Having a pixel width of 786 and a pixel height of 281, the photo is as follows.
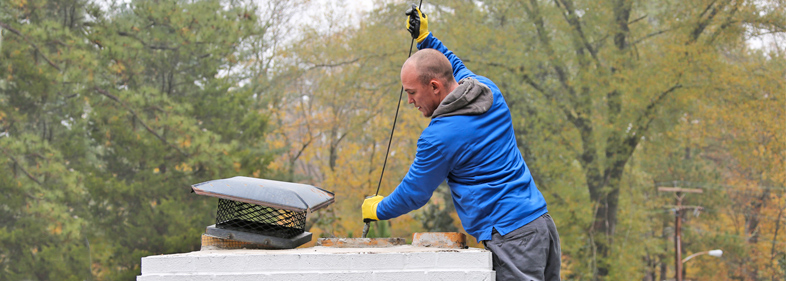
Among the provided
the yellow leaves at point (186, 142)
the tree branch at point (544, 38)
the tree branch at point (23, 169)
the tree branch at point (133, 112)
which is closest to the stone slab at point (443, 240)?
the yellow leaves at point (186, 142)

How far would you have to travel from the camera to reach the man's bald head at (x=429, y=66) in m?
2.61

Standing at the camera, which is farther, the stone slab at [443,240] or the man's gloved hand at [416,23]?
the man's gloved hand at [416,23]

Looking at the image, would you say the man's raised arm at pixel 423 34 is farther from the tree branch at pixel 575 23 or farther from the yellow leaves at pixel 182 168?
the tree branch at pixel 575 23

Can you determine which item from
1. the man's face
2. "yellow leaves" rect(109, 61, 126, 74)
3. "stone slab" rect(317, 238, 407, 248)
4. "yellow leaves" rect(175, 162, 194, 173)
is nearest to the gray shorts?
"stone slab" rect(317, 238, 407, 248)

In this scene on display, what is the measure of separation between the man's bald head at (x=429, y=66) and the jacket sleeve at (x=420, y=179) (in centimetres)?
29

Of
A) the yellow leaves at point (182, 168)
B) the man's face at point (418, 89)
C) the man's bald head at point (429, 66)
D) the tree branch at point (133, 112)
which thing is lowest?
the man's face at point (418, 89)

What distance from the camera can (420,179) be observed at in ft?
8.30

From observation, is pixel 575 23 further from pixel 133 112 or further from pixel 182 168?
pixel 133 112

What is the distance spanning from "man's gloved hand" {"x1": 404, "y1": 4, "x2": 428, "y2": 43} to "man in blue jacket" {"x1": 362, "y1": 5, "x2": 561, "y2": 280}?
0.79 meters

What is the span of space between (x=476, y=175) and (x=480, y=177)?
22mm

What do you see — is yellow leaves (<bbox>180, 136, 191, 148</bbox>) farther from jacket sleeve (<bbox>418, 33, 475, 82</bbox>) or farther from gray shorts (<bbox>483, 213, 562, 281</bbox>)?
gray shorts (<bbox>483, 213, 562, 281</bbox>)

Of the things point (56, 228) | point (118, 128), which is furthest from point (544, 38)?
point (56, 228)

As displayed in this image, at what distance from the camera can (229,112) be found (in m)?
14.7

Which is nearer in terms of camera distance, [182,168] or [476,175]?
[476,175]
